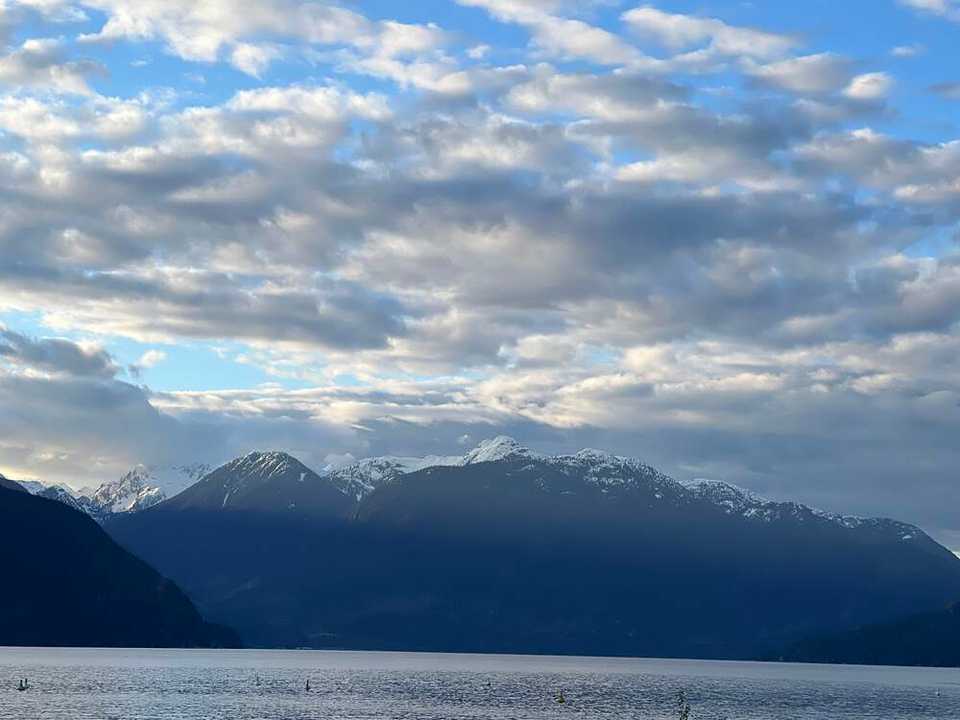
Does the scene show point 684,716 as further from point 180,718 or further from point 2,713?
point 2,713

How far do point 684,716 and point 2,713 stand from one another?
119 m

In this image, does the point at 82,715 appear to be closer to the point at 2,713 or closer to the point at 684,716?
the point at 2,713

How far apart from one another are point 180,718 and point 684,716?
101 meters

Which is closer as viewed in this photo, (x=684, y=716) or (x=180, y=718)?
(x=684, y=716)

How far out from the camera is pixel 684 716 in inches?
4668

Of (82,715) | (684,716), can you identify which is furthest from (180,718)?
(684,716)

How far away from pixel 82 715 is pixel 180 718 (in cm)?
1392

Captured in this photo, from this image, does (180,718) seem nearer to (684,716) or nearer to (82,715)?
(82,715)

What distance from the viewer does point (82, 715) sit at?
653 feet

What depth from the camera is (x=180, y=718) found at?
198m

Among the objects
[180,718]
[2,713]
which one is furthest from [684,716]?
[2,713]

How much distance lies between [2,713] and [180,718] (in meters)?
25.4

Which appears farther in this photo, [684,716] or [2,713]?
[2,713]
